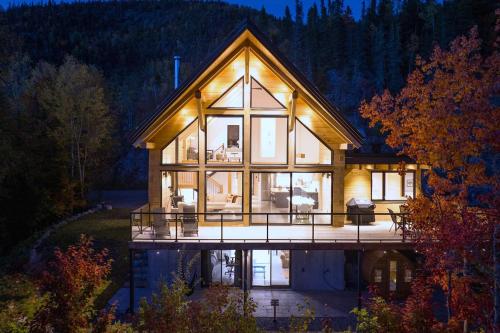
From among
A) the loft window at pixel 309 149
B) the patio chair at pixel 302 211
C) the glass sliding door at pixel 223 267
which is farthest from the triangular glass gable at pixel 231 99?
the glass sliding door at pixel 223 267

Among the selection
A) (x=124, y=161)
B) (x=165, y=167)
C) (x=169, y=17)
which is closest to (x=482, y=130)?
(x=165, y=167)

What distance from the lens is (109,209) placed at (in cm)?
2830

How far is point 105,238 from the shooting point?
19.6 metres

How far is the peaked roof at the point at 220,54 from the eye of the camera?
12633 millimetres

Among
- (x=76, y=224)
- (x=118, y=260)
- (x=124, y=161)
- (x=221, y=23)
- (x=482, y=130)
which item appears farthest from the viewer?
(x=221, y=23)

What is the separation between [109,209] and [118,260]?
1164 cm

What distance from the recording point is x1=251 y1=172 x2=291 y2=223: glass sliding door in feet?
47.9

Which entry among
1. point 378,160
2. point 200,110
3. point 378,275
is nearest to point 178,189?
point 200,110

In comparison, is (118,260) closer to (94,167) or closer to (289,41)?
(94,167)

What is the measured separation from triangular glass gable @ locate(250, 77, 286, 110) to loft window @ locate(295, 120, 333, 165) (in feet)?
3.47

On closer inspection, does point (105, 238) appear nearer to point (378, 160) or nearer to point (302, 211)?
point (302, 211)

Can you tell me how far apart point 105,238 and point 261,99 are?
10.4 m

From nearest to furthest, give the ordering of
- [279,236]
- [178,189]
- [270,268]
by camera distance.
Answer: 1. [279,236]
2. [270,268]
3. [178,189]

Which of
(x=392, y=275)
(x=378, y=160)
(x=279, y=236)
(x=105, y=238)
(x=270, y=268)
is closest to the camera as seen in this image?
(x=279, y=236)
